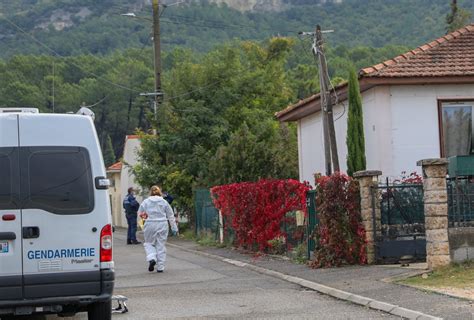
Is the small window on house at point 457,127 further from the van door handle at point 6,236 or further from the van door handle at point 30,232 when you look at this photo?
the van door handle at point 6,236

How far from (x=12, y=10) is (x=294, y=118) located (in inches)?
2748

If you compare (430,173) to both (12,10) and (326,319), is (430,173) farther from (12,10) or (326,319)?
(12,10)

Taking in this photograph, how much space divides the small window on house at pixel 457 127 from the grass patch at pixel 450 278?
7943 mm

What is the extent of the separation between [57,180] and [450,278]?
631 cm

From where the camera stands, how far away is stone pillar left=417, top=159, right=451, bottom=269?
44.8 ft

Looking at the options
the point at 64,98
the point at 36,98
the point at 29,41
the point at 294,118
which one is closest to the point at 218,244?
the point at 294,118

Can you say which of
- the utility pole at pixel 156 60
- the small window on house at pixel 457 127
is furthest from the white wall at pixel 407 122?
the utility pole at pixel 156 60

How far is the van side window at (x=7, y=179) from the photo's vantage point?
9.30 m

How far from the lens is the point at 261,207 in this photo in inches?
787

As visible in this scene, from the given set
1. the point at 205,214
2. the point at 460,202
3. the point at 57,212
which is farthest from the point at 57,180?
the point at 205,214

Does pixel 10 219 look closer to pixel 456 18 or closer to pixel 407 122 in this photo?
pixel 407 122

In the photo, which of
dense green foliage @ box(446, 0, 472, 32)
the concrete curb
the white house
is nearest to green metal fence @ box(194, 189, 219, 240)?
the concrete curb

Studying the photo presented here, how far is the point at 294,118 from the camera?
28031 mm

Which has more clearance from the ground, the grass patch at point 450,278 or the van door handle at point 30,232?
the van door handle at point 30,232
